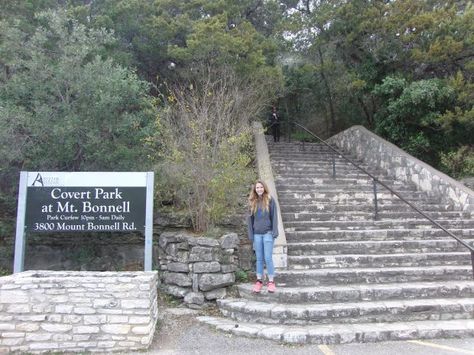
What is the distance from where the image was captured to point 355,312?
546 centimetres

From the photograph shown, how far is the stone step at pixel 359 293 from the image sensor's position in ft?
19.0

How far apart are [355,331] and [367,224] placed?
3.38 meters

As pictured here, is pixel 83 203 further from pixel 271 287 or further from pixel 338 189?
pixel 338 189

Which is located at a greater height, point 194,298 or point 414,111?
point 414,111

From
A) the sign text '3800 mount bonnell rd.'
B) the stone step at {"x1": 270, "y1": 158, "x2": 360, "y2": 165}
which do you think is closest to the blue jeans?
the sign text '3800 mount bonnell rd.'

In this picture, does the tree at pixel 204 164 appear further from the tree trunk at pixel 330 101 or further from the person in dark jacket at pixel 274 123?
the tree trunk at pixel 330 101

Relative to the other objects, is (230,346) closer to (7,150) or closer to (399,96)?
(7,150)

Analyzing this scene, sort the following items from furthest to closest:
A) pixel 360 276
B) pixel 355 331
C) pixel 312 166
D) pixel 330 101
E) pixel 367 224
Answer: pixel 330 101 < pixel 312 166 < pixel 367 224 < pixel 360 276 < pixel 355 331

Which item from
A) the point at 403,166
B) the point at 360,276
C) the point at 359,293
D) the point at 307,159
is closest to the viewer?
the point at 359,293

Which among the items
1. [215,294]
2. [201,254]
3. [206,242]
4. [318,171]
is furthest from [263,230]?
[318,171]

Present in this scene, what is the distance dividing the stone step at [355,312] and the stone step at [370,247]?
150cm

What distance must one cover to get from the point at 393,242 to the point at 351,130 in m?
7.25

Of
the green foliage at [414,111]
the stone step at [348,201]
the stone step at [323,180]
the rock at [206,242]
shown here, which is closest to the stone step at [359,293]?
the rock at [206,242]

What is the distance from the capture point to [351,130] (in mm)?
13984
